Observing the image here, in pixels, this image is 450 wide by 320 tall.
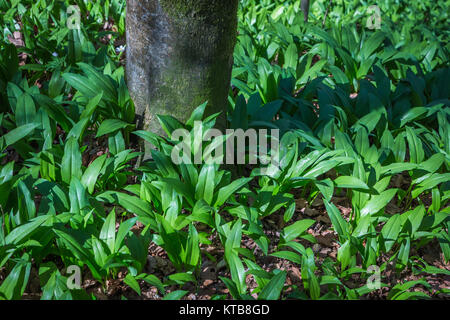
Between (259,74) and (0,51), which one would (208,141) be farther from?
(0,51)

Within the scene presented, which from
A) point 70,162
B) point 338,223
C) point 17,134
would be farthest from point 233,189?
point 17,134

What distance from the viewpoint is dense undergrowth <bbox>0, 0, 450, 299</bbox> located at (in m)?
2.00

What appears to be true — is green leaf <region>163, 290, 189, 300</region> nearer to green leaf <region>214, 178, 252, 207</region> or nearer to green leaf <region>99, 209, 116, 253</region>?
green leaf <region>99, 209, 116, 253</region>

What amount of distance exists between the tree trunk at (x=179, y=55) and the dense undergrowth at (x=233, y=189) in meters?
0.11

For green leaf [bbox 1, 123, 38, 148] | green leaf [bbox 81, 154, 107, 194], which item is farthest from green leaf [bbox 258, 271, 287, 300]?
green leaf [bbox 1, 123, 38, 148]

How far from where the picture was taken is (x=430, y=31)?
14.5 ft

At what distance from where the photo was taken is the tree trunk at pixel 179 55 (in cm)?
227

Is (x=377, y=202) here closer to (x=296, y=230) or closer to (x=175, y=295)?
(x=296, y=230)

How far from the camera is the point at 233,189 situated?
2232 mm

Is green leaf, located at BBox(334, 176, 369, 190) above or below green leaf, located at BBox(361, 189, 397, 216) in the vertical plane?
above

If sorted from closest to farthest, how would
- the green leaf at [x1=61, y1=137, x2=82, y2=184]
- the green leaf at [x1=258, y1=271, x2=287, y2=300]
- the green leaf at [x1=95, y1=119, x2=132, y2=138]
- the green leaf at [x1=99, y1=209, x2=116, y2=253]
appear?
the green leaf at [x1=258, y1=271, x2=287, y2=300], the green leaf at [x1=99, y1=209, x2=116, y2=253], the green leaf at [x1=61, y1=137, x2=82, y2=184], the green leaf at [x1=95, y1=119, x2=132, y2=138]

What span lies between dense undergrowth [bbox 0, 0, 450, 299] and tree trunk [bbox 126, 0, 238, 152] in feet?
0.37

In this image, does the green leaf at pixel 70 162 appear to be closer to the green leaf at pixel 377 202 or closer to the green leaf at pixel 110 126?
the green leaf at pixel 110 126

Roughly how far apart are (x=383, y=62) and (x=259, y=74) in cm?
113
